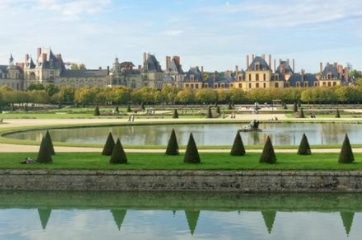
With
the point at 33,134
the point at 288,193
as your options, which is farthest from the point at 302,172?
the point at 33,134

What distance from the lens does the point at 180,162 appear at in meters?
16.8

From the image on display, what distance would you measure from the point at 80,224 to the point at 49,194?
2.82 metres

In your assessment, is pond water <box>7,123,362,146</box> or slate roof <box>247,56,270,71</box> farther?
slate roof <box>247,56,270,71</box>

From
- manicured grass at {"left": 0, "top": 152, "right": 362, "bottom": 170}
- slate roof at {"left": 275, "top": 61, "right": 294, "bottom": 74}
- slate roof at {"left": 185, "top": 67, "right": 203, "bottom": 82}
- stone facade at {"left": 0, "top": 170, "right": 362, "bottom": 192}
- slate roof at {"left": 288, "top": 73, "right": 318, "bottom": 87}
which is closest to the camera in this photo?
stone facade at {"left": 0, "top": 170, "right": 362, "bottom": 192}

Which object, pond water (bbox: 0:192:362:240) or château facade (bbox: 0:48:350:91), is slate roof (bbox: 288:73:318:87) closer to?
château facade (bbox: 0:48:350:91)

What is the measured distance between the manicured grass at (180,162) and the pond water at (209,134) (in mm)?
5899

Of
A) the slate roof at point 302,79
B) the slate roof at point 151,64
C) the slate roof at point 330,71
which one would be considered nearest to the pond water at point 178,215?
the slate roof at point 302,79

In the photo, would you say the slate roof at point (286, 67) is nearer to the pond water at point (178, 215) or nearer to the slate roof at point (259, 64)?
the slate roof at point (259, 64)

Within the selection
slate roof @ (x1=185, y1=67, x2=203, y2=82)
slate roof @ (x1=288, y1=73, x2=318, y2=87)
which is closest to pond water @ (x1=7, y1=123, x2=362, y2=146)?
slate roof @ (x1=288, y1=73, x2=318, y2=87)

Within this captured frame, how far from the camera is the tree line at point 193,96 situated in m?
71.2

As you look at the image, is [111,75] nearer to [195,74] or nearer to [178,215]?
[195,74]

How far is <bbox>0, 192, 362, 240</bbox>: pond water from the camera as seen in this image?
1221 cm

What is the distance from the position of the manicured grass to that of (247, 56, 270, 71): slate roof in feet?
254

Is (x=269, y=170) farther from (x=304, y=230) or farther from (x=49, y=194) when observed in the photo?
(x=49, y=194)
